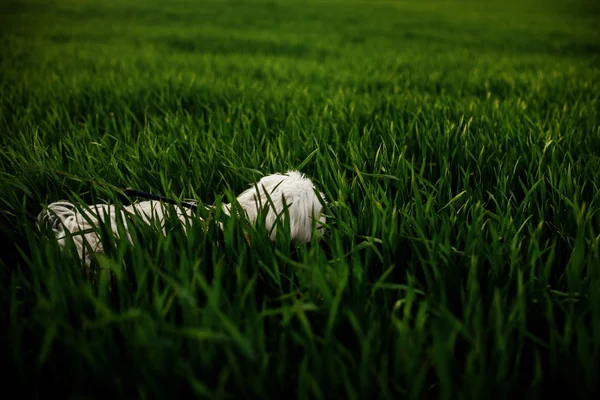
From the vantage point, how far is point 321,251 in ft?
3.22

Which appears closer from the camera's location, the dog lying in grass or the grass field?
the grass field

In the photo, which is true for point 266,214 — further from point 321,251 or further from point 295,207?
point 321,251

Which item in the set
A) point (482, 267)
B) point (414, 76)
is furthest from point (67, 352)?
point (414, 76)

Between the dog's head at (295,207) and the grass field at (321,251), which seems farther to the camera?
the dog's head at (295,207)

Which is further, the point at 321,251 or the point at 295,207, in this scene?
the point at 295,207

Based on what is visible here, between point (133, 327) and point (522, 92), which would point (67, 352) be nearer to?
point (133, 327)

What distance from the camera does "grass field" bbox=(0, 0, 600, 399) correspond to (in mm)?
684

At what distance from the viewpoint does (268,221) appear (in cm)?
118

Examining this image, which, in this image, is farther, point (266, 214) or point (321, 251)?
point (266, 214)

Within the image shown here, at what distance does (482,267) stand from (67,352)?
1.00 m

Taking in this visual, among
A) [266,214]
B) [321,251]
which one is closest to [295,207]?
[266,214]

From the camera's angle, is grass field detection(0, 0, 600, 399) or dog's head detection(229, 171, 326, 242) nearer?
grass field detection(0, 0, 600, 399)

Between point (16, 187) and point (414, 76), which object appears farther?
point (414, 76)

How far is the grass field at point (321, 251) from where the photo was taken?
684mm
